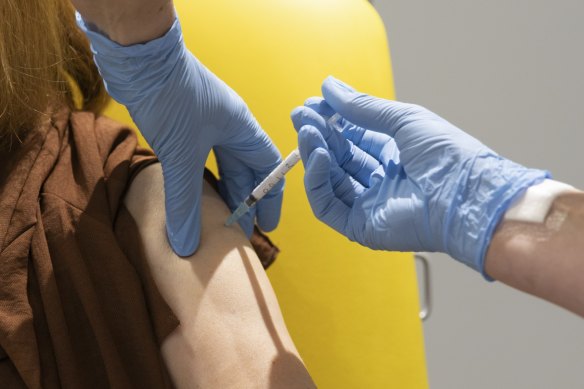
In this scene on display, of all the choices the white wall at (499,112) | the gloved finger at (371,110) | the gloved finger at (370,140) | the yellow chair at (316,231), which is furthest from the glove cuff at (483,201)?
the white wall at (499,112)

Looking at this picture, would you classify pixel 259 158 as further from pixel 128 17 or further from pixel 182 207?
pixel 128 17

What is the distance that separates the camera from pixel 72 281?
1.02 meters

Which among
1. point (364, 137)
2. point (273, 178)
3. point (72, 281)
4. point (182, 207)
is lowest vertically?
point (72, 281)

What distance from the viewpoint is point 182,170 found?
1077mm

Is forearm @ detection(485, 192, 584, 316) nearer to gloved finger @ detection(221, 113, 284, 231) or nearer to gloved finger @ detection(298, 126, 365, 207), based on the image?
gloved finger @ detection(298, 126, 365, 207)

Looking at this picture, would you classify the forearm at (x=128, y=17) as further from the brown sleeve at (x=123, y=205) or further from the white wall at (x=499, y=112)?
the white wall at (x=499, y=112)

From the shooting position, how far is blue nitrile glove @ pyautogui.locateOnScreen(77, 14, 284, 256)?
0.98 meters

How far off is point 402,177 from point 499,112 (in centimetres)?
120

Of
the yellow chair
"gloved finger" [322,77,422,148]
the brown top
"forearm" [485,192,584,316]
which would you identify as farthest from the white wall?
"forearm" [485,192,584,316]

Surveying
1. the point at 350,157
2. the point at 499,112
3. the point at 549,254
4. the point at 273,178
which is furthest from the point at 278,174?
the point at 499,112

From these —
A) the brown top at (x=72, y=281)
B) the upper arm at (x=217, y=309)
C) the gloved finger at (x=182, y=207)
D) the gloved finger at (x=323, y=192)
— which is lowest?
the brown top at (x=72, y=281)

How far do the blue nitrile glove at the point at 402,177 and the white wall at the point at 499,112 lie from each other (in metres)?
1.06

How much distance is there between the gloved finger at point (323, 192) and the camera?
98 centimetres

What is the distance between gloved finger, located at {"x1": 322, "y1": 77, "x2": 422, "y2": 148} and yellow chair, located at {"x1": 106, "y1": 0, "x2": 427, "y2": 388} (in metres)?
0.37
